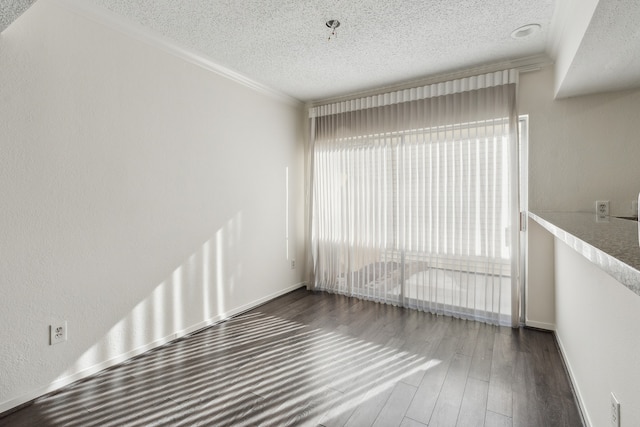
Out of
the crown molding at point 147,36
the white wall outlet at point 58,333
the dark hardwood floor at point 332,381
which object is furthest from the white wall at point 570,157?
the white wall outlet at point 58,333

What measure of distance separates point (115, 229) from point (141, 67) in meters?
1.29

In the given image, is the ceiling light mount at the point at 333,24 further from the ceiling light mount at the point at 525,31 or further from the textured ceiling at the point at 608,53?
the textured ceiling at the point at 608,53

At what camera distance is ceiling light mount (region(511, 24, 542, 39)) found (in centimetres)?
238

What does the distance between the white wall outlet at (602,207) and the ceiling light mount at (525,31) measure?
58.9 inches

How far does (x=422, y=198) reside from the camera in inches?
133

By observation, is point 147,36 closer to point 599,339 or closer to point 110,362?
point 110,362

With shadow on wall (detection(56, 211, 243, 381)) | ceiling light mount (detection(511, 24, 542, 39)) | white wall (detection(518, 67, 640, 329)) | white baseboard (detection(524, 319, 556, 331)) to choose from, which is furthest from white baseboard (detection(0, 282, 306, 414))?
ceiling light mount (detection(511, 24, 542, 39))

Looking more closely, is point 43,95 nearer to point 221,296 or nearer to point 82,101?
point 82,101

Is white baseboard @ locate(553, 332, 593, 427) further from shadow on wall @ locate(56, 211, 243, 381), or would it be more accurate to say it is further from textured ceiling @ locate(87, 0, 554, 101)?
shadow on wall @ locate(56, 211, 243, 381)

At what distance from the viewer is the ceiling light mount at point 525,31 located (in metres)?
2.38

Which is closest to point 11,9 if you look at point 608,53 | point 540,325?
point 608,53

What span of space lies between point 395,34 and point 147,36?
198 cm

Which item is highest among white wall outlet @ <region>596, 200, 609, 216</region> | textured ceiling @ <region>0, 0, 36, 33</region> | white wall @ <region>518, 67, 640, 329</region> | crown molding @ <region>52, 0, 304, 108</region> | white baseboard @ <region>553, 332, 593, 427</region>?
crown molding @ <region>52, 0, 304, 108</region>

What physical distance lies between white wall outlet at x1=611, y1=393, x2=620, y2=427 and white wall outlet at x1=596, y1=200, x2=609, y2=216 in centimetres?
184
